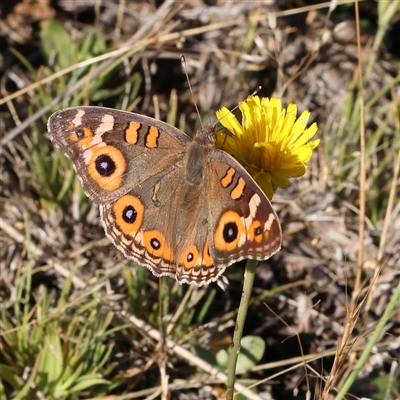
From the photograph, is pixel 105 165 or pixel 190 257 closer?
pixel 190 257

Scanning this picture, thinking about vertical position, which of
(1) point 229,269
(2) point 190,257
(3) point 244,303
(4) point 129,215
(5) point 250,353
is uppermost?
(4) point 129,215

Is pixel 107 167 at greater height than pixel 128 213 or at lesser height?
greater

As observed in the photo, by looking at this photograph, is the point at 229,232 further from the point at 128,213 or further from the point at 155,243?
the point at 128,213

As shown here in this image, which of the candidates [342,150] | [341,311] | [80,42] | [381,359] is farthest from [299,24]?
[381,359]

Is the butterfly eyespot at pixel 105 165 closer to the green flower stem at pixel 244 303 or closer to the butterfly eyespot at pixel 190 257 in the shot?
the butterfly eyespot at pixel 190 257

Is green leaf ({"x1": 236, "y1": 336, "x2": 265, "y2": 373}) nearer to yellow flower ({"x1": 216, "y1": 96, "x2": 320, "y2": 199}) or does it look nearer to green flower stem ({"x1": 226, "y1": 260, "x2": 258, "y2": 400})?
green flower stem ({"x1": 226, "y1": 260, "x2": 258, "y2": 400})

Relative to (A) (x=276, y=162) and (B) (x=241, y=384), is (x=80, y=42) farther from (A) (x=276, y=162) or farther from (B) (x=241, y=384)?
(B) (x=241, y=384)

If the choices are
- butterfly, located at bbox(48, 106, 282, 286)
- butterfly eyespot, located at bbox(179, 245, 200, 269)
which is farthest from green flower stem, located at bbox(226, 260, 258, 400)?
butterfly eyespot, located at bbox(179, 245, 200, 269)

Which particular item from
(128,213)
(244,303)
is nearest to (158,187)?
(128,213)
